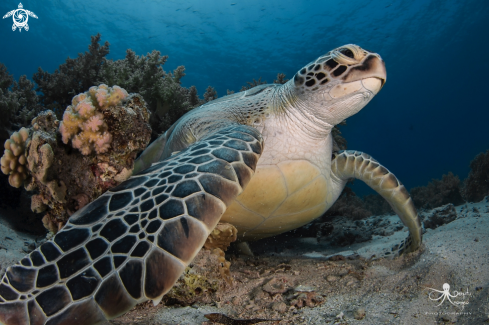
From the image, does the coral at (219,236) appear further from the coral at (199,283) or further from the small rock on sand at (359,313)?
the small rock on sand at (359,313)

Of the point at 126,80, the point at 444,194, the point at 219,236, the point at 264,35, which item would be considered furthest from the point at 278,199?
the point at 264,35

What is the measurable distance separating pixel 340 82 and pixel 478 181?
591 cm

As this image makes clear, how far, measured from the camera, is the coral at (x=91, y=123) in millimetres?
1473

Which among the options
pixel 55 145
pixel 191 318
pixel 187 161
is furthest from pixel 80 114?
pixel 191 318

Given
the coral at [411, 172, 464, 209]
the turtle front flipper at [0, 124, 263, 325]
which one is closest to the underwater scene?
the turtle front flipper at [0, 124, 263, 325]

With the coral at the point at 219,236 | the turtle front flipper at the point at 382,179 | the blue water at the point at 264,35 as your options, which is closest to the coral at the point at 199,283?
the coral at the point at 219,236

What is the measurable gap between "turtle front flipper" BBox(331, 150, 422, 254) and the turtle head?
0.66 metres

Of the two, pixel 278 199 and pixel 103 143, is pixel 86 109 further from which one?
pixel 278 199

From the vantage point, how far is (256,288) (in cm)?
177

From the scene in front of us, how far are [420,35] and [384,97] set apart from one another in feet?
85.8

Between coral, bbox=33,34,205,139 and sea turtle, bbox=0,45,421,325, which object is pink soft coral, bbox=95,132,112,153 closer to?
sea turtle, bbox=0,45,421,325

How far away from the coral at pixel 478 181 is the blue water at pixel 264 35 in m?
31.6

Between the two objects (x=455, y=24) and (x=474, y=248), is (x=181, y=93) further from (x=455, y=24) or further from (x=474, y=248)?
(x=455, y=24)

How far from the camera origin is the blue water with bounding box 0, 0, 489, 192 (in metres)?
31.5
